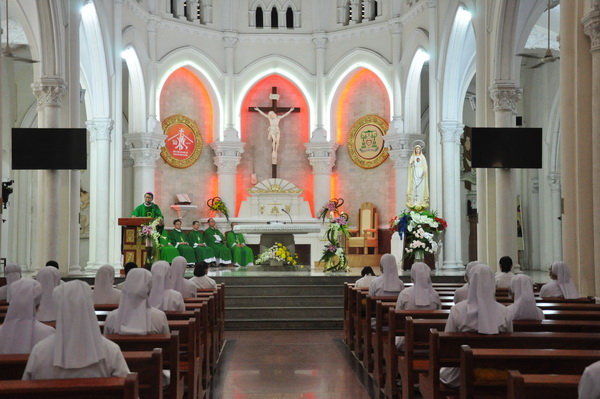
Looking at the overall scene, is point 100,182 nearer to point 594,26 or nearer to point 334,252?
A: point 334,252

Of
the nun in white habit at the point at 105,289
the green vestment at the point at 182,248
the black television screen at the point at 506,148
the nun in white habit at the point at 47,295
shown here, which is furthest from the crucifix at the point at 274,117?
the nun in white habit at the point at 47,295

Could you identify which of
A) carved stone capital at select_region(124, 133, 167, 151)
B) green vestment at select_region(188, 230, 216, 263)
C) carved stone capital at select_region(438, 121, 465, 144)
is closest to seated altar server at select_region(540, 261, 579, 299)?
carved stone capital at select_region(438, 121, 465, 144)

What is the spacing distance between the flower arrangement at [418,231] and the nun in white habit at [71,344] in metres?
13.5

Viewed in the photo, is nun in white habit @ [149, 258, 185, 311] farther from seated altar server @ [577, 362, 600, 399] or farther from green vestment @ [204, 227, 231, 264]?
green vestment @ [204, 227, 231, 264]

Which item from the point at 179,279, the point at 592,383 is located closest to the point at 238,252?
the point at 179,279

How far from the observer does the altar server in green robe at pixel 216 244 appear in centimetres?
2119

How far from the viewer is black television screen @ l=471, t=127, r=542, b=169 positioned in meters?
13.8

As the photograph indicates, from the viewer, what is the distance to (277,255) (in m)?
18.3

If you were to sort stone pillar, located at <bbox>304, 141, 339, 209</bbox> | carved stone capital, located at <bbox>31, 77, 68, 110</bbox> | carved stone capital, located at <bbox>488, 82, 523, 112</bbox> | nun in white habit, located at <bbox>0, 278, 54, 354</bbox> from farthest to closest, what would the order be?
1. stone pillar, located at <bbox>304, 141, 339, 209</bbox>
2. carved stone capital, located at <bbox>488, 82, 523, 112</bbox>
3. carved stone capital, located at <bbox>31, 77, 68, 110</bbox>
4. nun in white habit, located at <bbox>0, 278, 54, 354</bbox>

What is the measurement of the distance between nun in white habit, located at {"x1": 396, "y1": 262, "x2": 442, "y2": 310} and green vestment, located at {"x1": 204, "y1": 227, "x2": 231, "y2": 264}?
13209mm

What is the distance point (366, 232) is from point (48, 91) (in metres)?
11.3

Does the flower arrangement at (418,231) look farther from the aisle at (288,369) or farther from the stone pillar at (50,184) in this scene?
the stone pillar at (50,184)

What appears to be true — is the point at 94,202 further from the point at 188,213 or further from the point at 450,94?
the point at 450,94

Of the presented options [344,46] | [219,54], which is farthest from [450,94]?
[219,54]
